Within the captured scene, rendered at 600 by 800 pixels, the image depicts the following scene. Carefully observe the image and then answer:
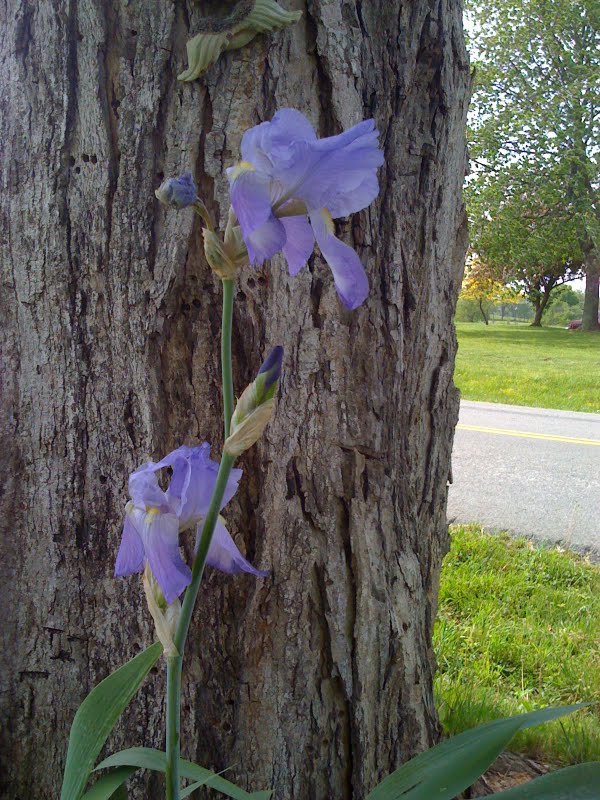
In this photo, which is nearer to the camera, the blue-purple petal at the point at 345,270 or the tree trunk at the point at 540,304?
the blue-purple petal at the point at 345,270

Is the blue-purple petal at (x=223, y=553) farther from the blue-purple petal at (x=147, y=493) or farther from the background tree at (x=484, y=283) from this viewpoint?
the background tree at (x=484, y=283)

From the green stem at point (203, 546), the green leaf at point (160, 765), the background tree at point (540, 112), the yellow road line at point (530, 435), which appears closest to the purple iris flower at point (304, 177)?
the green stem at point (203, 546)

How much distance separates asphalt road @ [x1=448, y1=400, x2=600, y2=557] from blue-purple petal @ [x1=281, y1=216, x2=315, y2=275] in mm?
3235

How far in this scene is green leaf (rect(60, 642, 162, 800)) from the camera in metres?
0.98

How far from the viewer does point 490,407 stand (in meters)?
7.94

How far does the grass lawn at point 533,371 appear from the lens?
8633 millimetres

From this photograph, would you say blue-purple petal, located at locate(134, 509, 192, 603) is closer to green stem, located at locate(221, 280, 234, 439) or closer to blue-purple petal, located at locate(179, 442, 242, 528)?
blue-purple petal, located at locate(179, 442, 242, 528)

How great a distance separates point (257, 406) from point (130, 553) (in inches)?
13.0

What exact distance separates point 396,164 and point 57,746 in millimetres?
1355

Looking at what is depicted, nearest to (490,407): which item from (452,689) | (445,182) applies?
(452,689)

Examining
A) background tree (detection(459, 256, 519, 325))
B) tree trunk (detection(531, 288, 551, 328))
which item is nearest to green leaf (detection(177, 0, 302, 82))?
background tree (detection(459, 256, 519, 325))

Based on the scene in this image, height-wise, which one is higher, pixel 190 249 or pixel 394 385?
pixel 190 249

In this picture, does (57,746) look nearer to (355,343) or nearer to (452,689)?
(355,343)

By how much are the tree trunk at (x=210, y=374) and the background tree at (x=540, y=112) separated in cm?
1771
